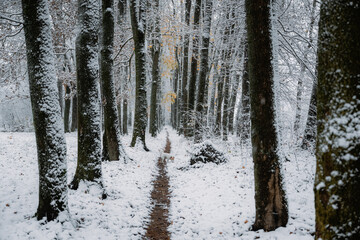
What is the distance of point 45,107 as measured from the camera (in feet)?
13.0

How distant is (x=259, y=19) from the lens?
3.73 metres

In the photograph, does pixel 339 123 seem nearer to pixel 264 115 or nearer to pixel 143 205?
pixel 264 115

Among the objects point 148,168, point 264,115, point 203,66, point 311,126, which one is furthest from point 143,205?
point 203,66

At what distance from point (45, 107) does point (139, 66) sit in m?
8.13

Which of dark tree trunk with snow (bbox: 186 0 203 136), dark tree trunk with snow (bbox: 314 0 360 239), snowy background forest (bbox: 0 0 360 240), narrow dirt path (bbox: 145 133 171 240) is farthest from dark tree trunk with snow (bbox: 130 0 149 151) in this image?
dark tree trunk with snow (bbox: 314 0 360 239)

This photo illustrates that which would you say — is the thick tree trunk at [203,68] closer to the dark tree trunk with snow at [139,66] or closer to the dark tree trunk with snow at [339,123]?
the dark tree trunk with snow at [139,66]

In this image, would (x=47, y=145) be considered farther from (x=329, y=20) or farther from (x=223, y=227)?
(x=329, y=20)

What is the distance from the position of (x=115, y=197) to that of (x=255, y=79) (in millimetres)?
4644

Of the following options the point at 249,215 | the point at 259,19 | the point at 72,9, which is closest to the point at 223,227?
the point at 249,215

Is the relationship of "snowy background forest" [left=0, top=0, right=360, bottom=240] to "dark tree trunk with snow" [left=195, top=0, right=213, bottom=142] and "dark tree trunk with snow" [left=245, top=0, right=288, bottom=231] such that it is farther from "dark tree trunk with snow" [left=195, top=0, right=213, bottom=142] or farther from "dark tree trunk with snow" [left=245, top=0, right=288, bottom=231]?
"dark tree trunk with snow" [left=195, top=0, right=213, bottom=142]

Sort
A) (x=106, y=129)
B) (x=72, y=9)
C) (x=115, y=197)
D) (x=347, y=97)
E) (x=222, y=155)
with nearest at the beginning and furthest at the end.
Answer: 1. (x=347, y=97)
2. (x=115, y=197)
3. (x=106, y=129)
4. (x=222, y=155)
5. (x=72, y=9)

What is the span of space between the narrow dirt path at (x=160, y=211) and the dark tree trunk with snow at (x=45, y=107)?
2.02m

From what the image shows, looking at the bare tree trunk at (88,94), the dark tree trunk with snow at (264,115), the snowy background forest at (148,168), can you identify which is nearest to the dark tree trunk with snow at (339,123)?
the snowy background forest at (148,168)

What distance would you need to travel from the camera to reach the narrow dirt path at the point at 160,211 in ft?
15.7
